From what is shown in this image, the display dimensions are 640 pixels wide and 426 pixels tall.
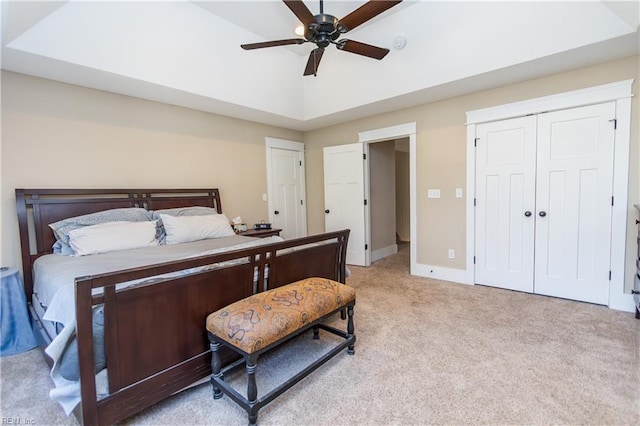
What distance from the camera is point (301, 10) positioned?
80.1 inches

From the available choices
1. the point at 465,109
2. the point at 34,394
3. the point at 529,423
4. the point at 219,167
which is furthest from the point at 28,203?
the point at 465,109

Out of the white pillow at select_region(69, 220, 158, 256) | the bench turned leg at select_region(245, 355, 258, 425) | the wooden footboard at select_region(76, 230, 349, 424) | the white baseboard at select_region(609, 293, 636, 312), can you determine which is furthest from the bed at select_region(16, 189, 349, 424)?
the white baseboard at select_region(609, 293, 636, 312)

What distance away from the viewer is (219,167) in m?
4.32

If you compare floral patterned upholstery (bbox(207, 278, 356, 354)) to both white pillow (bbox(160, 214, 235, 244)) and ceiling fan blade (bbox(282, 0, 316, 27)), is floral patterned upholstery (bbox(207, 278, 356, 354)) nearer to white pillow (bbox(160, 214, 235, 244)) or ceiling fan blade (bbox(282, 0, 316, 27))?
white pillow (bbox(160, 214, 235, 244))

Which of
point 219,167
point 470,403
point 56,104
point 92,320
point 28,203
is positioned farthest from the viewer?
point 219,167

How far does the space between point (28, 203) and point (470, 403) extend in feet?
12.9

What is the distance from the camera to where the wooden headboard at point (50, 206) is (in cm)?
272

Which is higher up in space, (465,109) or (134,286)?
(465,109)

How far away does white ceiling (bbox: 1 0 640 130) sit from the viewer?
2.47 meters

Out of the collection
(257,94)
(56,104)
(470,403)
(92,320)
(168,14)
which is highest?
(168,14)

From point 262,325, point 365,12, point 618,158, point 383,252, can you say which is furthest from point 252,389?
point 383,252

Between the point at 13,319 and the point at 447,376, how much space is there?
11.1 feet

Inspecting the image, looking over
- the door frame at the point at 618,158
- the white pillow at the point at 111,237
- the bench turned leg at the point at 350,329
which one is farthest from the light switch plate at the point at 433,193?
the white pillow at the point at 111,237

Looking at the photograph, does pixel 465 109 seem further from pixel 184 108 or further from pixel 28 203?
pixel 28 203
